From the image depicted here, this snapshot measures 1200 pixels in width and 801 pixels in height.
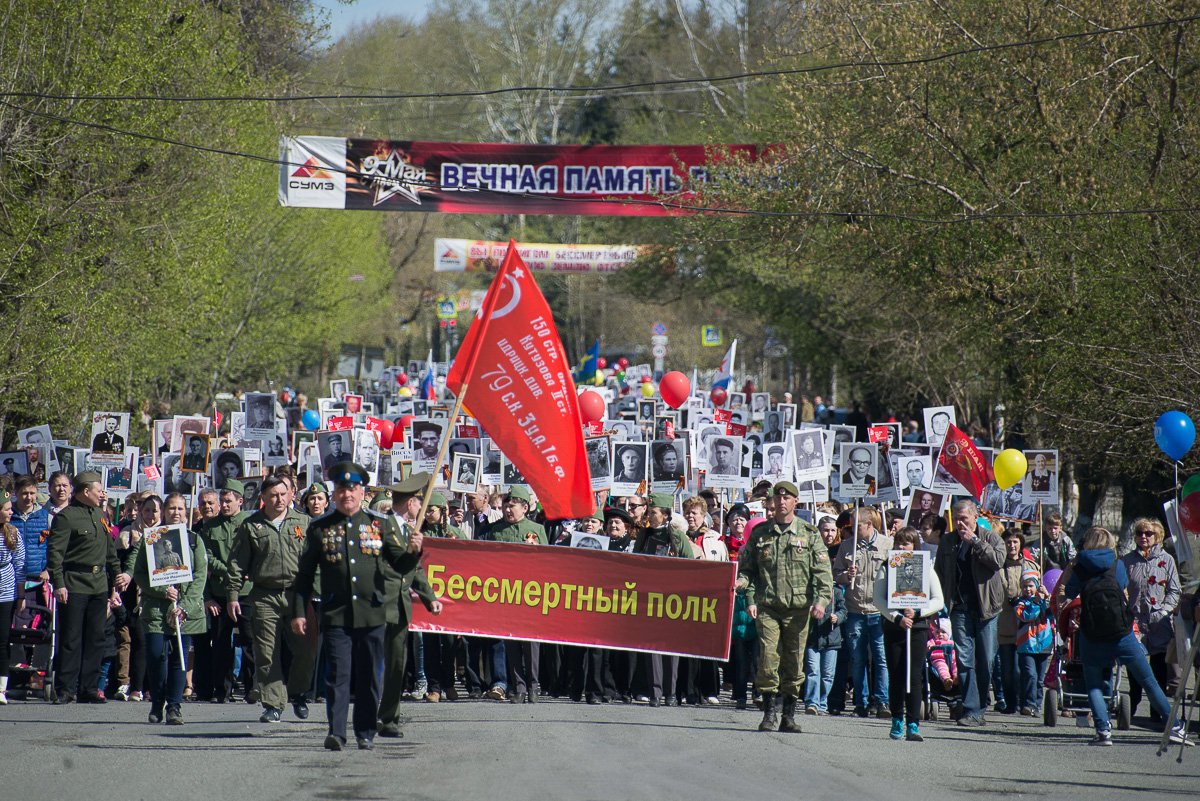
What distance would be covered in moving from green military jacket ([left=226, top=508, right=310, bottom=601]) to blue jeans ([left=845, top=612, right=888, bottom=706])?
15.9ft

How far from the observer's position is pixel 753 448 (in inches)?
872

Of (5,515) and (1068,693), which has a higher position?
(5,515)

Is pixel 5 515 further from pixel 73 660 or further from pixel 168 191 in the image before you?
pixel 168 191

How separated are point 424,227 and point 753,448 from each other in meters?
49.1

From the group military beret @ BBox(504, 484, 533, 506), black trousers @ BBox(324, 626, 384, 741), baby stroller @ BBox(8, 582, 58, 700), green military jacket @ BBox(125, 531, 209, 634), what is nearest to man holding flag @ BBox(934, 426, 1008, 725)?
military beret @ BBox(504, 484, 533, 506)

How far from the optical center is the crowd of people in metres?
10.3

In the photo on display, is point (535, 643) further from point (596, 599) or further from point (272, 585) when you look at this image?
point (272, 585)

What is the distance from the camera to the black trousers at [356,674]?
32.0ft

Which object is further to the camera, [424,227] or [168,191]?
[424,227]

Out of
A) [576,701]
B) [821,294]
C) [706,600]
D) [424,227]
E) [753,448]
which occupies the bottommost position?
[576,701]

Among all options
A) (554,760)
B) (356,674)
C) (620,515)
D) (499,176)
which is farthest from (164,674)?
(499,176)

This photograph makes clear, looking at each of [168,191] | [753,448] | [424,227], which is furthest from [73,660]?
[424,227]

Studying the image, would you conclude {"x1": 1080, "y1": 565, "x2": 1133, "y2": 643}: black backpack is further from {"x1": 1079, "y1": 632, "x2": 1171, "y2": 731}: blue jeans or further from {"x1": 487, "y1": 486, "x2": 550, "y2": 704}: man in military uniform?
{"x1": 487, "y1": 486, "x2": 550, "y2": 704}: man in military uniform

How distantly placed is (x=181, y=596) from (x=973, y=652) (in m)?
6.71
